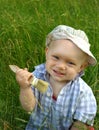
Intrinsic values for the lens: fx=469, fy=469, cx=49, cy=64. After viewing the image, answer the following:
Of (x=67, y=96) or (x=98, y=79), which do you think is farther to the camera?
(x=98, y=79)

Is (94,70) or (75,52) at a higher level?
(75,52)

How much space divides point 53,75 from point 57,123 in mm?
321

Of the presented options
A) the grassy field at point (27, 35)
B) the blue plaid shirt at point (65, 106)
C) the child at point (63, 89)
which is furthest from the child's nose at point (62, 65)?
the grassy field at point (27, 35)

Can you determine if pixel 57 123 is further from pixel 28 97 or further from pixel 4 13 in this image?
pixel 4 13

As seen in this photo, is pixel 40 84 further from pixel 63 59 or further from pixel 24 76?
pixel 63 59

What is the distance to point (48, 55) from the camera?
102 inches

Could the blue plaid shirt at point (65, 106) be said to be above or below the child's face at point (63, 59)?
below

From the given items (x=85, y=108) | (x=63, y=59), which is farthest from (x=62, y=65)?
(x=85, y=108)

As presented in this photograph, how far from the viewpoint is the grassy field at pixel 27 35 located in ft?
9.60

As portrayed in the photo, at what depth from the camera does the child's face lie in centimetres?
254

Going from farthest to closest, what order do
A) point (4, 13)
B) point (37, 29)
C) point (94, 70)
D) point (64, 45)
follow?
point (4, 13)
point (37, 29)
point (94, 70)
point (64, 45)

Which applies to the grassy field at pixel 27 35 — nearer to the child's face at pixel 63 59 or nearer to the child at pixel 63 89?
the child at pixel 63 89

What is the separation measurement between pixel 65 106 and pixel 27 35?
1.04 m

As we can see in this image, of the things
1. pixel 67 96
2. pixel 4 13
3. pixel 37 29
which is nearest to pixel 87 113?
pixel 67 96
